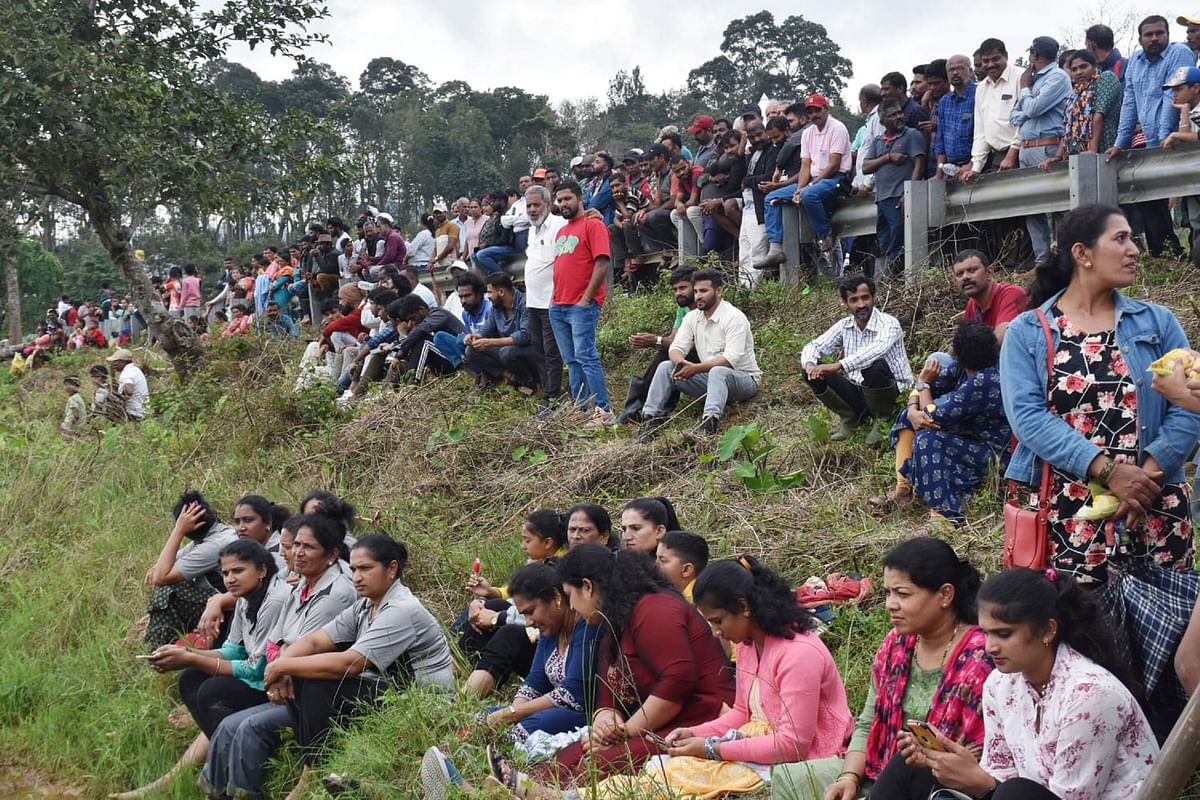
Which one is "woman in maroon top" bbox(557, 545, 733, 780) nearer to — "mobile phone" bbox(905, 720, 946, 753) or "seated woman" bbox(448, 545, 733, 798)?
"seated woman" bbox(448, 545, 733, 798)

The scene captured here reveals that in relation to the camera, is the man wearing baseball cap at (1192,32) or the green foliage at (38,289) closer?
the man wearing baseball cap at (1192,32)

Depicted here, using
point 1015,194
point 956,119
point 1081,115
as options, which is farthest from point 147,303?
point 1081,115

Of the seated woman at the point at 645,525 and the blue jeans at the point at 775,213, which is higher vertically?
the blue jeans at the point at 775,213

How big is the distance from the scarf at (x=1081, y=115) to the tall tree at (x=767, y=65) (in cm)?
3366

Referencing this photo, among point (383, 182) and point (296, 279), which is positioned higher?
point (383, 182)

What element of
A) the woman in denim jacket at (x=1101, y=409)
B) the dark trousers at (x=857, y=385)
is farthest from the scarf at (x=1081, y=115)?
the woman in denim jacket at (x=1101, y=409)

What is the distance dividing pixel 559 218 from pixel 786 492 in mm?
3811

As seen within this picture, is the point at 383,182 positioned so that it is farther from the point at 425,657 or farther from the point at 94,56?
the point at 425,657

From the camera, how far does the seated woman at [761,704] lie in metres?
4.44

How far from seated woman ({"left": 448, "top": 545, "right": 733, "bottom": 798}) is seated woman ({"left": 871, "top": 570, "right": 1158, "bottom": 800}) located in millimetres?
1371

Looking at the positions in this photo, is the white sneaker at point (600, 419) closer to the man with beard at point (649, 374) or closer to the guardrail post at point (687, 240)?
the man with beard at point (649, 374)

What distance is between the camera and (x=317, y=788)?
5.39 metres

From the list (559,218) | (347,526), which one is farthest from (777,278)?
(347,526)

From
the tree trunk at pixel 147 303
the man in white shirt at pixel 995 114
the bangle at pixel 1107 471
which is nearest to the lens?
the bangle at pixel 1107 471
